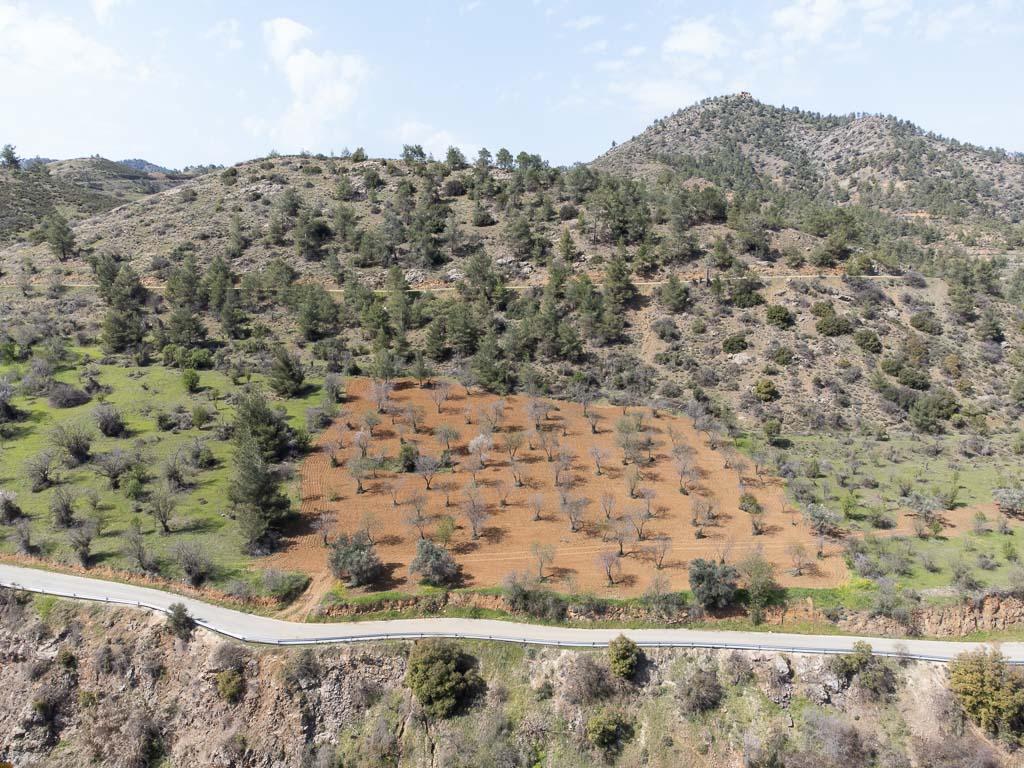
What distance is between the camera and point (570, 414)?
67.9m

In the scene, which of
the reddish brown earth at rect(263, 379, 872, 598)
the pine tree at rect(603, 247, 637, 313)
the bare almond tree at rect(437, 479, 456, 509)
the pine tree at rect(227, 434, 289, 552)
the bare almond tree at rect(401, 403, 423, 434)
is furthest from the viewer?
the pine tree at rect(603, 247, 637, 313)

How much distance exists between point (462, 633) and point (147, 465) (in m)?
38.3

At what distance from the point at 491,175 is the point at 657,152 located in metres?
91.7

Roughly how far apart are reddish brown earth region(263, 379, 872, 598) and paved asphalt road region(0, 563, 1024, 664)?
12.1 feet

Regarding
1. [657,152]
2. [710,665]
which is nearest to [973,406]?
[710,665]

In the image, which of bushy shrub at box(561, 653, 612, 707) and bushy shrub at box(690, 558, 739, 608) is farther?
bushy shrub at box(690, 558, 739, 608)

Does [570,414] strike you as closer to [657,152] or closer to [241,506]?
[241,506]

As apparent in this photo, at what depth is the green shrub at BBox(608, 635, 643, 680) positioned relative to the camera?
34.8 m

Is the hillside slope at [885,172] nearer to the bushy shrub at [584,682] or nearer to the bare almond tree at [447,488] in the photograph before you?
the bare almond tree at [447,488]

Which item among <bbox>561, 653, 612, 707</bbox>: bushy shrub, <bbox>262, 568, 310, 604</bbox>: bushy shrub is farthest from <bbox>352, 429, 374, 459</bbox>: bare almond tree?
<bbox>561, 653, 612, 707</bbox>: bushy shrub

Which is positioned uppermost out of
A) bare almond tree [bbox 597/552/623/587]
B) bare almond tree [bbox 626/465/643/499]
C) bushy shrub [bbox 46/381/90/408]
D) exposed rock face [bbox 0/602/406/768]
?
bushy shrub [bbox 46/381/90/408]

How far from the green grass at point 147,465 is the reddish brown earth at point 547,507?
215 inches

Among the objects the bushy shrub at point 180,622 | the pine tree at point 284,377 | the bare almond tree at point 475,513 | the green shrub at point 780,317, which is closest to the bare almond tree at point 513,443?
the bare almond tree at point 475,513

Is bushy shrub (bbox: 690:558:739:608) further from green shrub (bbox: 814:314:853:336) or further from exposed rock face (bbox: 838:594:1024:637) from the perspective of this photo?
green shrub (bbox: 814:314:853:336)
